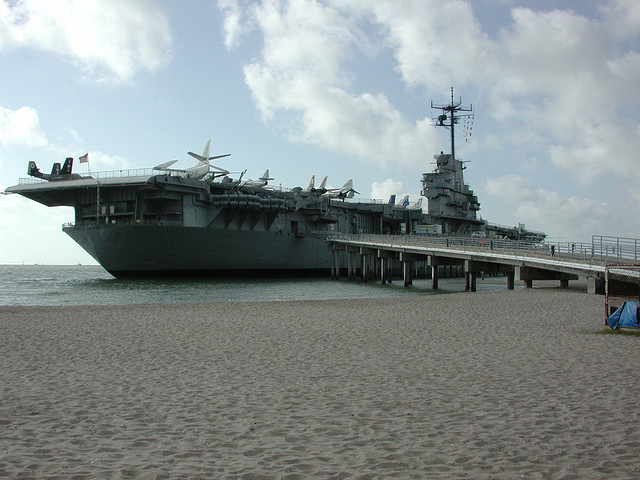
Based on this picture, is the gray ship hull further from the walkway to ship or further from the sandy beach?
the sandy beach

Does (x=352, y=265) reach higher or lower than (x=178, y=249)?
lower

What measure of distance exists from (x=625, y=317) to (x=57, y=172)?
4141cm

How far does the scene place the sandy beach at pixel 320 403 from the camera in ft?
15.4

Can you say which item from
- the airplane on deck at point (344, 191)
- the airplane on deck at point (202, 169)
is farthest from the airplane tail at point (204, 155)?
the airplane on deck at point (344, 191)

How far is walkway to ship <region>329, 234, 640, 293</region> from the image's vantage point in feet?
68.7

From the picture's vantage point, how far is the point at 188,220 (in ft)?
138

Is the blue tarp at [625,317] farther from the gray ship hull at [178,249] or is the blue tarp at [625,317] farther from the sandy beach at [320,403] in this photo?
the gray ship hull at [178,249]

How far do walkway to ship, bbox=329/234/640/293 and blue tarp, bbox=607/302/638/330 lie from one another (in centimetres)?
101

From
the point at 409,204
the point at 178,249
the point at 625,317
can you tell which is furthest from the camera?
the point at 409,204

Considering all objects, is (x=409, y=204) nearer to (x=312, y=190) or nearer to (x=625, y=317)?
(x=312, y=190)

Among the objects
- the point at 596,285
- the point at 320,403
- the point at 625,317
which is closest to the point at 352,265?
the point at 596,285

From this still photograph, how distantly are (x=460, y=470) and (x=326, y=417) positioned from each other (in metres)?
1.87

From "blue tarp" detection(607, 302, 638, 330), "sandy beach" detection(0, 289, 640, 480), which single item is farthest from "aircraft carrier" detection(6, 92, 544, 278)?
"blue tarp" detection(607, 302, 638, 330)

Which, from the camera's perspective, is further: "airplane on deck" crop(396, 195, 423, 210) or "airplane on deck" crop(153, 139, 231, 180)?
Answer: "airplane on deck" crop(396, 195, 423, 210)
